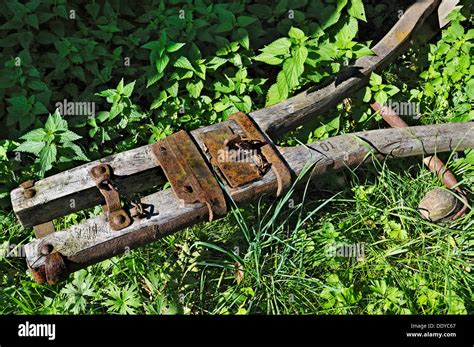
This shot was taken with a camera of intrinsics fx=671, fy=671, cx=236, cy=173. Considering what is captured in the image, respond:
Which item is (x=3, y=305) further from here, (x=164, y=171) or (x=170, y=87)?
(x=170, y=87)

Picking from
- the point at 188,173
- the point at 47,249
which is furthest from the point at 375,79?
the point at 47,249

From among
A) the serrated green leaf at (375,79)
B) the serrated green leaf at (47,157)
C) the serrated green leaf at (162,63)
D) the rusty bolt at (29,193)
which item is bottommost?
the serrated green leaf at (47,157)

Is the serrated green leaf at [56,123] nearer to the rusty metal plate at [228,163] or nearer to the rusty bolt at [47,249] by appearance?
the rusty metal plate at [228,163]

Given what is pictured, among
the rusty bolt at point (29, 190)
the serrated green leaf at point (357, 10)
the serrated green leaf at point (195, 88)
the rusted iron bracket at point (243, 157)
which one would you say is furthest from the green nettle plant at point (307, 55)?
the rusty bolt at point (29, 190)

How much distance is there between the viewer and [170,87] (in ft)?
13.4

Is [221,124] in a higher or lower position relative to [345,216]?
higher

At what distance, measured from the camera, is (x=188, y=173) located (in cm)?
326

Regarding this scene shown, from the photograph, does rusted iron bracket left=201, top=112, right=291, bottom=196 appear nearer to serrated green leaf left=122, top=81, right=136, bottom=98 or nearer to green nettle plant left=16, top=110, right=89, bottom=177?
serrated green leaf left=122, top=81, right=136, bottom=98

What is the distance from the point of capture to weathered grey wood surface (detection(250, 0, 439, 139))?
3.65 meters

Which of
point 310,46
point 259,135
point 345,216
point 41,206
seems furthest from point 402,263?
point 41,206

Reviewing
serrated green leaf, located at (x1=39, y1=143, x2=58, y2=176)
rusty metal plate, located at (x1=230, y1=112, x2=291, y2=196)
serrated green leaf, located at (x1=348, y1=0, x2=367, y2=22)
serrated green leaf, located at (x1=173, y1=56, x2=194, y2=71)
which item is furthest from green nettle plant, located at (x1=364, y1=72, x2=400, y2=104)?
serrated green leaf, located at (x1=39, y1=143, x2=58, y2=176)

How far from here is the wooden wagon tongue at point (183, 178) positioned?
9.91 feet

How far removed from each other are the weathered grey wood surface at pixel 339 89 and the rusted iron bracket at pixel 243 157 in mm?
170

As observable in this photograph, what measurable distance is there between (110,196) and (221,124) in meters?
0.77
